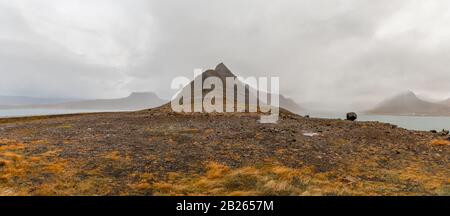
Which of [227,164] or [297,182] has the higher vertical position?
[227,164]

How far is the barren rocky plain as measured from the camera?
14.2 m

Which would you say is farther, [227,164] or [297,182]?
[227,164]

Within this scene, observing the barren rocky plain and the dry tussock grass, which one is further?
the barren rocky plain

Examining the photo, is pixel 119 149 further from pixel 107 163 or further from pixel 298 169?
pixel 298 169

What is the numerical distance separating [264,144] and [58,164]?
14695 mm

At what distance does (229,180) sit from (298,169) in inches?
177

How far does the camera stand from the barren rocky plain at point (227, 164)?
1425 cm

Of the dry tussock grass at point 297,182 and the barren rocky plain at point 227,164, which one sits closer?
the dry tussock grass at point 297,182

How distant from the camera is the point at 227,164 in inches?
730

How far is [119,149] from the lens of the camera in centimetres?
2183
